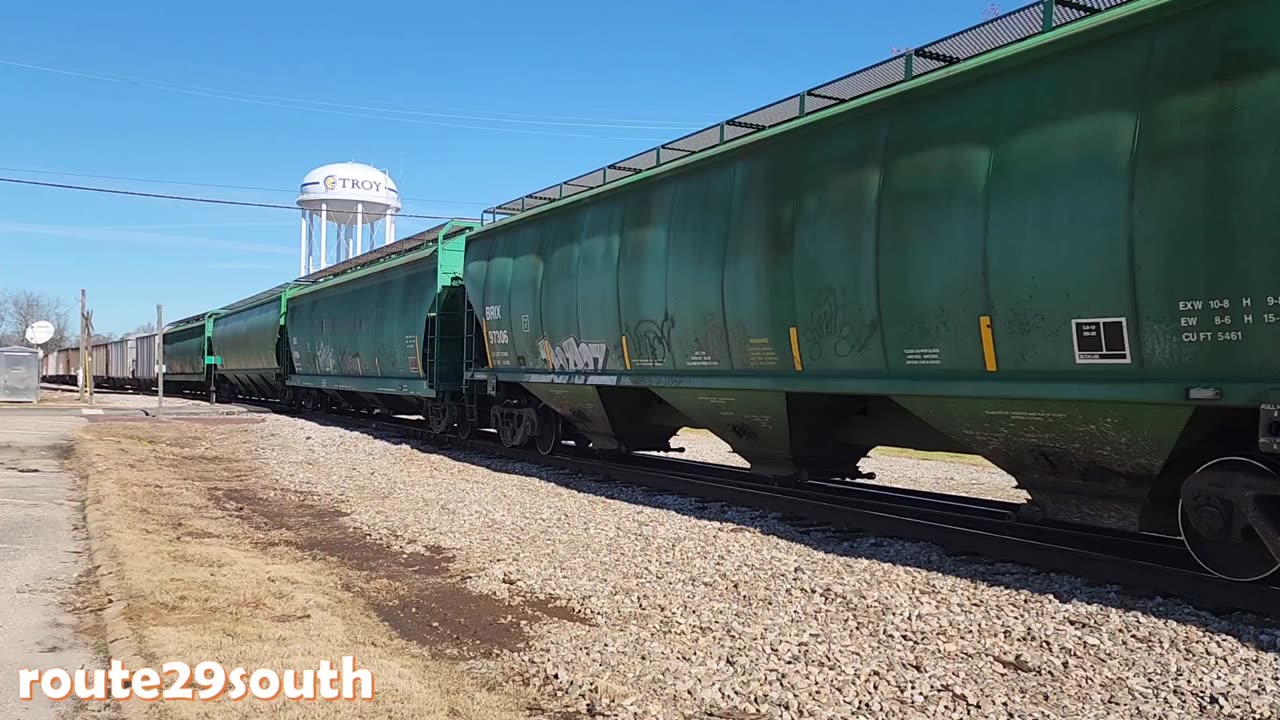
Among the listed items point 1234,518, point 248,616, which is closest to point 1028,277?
point 1234,518

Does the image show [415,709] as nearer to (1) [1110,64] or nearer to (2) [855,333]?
(2) [855,333]

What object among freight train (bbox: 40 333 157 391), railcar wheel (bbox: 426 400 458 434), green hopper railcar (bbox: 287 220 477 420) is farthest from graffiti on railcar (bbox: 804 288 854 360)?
freight train (bbox: 40 333 157 391)

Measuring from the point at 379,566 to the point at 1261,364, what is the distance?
637 centimetres

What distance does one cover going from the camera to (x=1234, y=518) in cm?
542

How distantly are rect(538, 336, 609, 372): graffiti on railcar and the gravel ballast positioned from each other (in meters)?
2.96

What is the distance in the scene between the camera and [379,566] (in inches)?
284

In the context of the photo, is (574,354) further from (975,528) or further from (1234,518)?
(1234,518)

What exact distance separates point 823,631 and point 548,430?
8965mm

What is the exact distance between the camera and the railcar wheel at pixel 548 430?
13.7m

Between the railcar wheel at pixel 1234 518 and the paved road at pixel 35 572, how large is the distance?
650 cm

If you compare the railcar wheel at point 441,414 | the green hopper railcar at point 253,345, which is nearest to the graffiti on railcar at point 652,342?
the railcar wheel at point 441,414

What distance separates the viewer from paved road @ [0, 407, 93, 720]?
15.2 feet

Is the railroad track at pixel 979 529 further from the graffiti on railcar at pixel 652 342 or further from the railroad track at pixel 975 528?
the graffiti on railcar at pixel 652 342

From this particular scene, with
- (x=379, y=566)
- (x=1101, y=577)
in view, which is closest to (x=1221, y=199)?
(x=1101, y=577)
